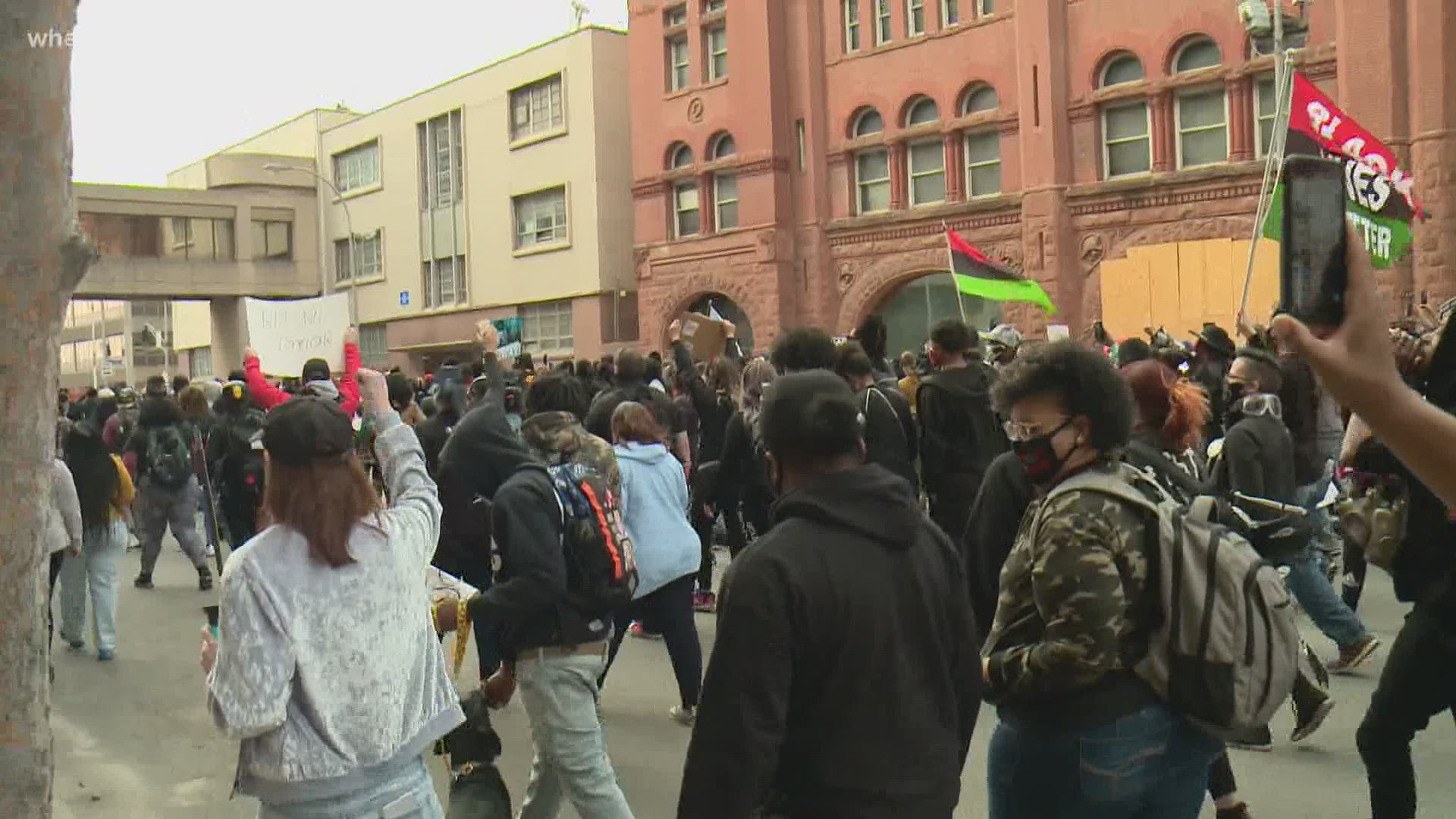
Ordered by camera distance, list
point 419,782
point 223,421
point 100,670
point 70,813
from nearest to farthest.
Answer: point 419,782 → point 70,813 → point 100,670 → point 223,421

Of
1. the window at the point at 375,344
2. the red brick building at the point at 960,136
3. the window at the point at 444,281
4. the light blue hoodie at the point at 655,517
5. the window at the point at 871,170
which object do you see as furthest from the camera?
the window at the point at 375,344

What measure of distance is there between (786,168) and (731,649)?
96.5ft

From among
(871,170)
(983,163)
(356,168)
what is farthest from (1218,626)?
(356,168)

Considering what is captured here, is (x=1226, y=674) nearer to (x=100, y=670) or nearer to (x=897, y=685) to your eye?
(x=897, y=685)

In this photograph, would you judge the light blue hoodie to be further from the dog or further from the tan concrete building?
the tan concrete building

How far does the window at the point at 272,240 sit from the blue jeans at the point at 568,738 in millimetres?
47208

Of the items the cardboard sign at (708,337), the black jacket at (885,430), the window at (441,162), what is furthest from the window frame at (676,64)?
the black jacket at (885,430)

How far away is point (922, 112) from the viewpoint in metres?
29.4

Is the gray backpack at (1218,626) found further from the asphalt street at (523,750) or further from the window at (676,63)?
the window at (676,63)

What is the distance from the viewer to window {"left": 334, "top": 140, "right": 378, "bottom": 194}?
153 ft

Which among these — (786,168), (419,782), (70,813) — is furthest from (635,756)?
(786,168)

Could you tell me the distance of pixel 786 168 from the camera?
31.6 meters

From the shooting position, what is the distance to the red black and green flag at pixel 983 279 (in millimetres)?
18531

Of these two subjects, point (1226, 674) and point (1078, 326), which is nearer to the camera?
point (1226, 674)
